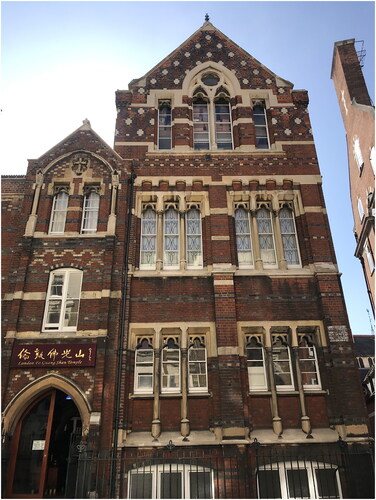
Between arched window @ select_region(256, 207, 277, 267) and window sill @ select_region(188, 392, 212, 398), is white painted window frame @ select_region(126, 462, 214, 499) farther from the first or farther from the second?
arched window @ select_region(256, 207, 277, 267)

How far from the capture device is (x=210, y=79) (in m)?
17.0

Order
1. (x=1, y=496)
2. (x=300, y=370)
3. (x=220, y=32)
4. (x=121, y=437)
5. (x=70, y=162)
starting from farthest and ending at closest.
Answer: (x=220, y=32), (x=70, y=162), (x=300, y=370), (x=121, y=437), (x=1, y=496)

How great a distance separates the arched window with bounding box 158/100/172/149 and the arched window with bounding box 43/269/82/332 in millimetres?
6385

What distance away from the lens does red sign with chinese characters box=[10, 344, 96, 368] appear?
11.3 meters

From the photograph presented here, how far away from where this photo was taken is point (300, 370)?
38.7ft

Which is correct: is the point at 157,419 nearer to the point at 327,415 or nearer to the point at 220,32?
the point at 327,415

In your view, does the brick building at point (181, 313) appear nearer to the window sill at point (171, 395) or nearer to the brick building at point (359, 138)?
the window sill at point (171, 395)

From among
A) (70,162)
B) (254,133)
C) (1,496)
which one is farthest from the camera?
(254,133)

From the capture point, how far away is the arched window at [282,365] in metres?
11.8

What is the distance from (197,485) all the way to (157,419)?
1937 mm

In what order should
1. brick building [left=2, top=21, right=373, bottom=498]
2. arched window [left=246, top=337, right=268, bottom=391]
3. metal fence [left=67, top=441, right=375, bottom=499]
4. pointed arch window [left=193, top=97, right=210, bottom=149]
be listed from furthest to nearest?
pointed arch window [left=193, top=97, right=210, bottom=149]
arched window [left=246, top=337, right=268, bottom=391]
brick building [left=2, top=21, right=373, bottom=498]
metal fence [left=67, top=441, right=375, bottom=499]

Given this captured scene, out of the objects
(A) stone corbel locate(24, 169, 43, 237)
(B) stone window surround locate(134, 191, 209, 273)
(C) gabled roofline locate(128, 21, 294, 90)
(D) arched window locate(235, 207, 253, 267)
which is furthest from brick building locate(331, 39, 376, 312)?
(A) stone corbel locate(24, 169, 43, 237)

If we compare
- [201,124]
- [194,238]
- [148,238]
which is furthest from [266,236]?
[201,124]

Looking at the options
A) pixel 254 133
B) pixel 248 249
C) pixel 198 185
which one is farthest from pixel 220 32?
pixel 248 249
